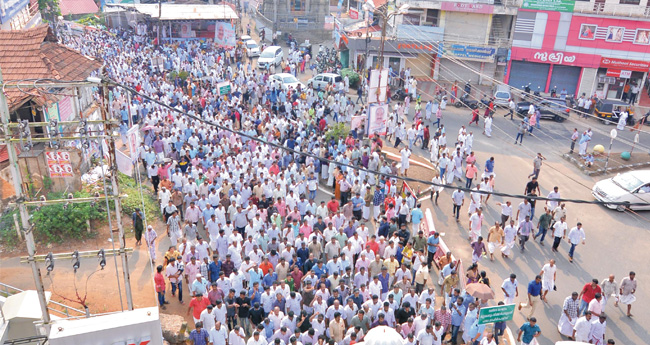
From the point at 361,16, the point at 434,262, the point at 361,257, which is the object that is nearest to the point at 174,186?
the point at 361,257

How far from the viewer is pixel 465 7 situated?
30234mm

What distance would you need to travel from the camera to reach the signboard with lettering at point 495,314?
938 cm

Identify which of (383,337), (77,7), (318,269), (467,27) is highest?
(467,27)

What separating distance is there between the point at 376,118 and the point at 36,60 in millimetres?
10416

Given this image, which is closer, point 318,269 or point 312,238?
point 318,269

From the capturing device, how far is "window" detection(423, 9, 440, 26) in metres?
31.4

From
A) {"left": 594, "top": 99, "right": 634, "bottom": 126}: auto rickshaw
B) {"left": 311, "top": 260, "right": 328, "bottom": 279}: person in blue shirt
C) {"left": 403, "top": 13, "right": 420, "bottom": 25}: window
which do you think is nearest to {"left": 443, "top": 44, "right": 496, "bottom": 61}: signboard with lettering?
{"left": 403, "top": 13, "right": 420, "bottom": 25}: window

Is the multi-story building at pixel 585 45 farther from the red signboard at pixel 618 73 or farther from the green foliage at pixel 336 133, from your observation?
the green foliage at pixel 336 133

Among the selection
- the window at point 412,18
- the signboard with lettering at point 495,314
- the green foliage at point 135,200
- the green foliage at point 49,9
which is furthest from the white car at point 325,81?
the green foliage at point 49,9

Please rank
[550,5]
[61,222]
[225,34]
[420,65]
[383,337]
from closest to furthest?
1. [383,337]
2. [61,222]
3. [550,5]
4. [420,65]
5. [225,34]

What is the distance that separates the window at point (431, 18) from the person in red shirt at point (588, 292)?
23099 millimetres

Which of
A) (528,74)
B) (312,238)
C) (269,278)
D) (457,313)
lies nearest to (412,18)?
(528,74)

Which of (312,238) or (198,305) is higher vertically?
(312,238)

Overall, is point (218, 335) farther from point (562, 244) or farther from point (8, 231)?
point (562, 244)
